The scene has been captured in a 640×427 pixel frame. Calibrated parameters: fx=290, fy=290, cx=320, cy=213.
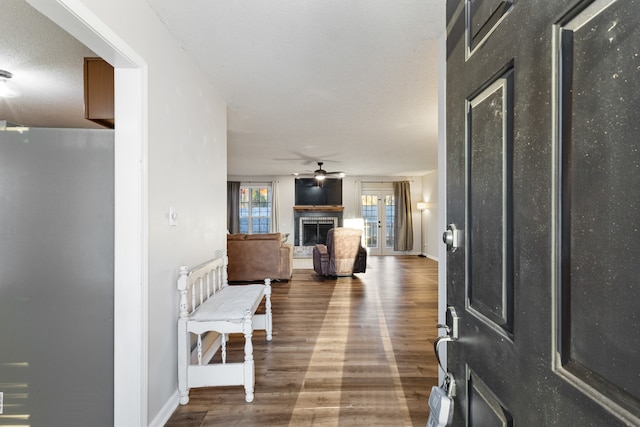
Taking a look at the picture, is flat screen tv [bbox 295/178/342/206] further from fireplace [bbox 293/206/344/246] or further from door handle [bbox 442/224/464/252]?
door handle [bbox 442/224/464/252]

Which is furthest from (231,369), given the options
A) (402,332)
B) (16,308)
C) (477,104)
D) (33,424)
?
(477,104)

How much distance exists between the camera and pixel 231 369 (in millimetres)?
1867

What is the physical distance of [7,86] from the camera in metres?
2.50

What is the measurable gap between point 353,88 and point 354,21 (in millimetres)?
924

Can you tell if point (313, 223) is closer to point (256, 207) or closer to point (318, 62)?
point (256, 207)

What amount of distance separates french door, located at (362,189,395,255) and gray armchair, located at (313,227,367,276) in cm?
328

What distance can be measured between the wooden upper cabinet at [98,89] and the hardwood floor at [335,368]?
1869 mm

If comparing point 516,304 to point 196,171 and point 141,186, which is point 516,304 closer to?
point 141,186

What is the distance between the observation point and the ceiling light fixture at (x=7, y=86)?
7.50 feet

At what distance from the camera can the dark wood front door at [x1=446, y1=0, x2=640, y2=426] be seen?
0.37m

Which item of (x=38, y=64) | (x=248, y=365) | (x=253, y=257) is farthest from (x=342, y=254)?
(x=38, y=64)

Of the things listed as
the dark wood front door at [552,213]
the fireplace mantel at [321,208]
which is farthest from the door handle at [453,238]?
the fireplace mantel at [321,208]

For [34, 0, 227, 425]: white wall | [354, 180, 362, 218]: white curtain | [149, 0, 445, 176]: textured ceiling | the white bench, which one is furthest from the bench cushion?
[354, 180, 362, 218]: white curtain

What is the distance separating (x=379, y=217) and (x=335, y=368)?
22.5ft
